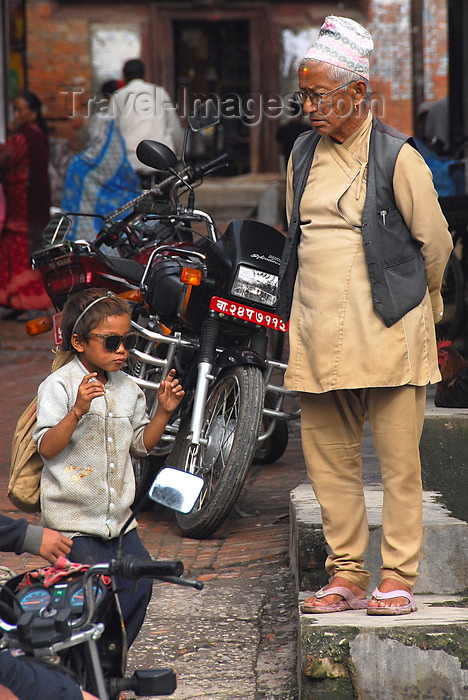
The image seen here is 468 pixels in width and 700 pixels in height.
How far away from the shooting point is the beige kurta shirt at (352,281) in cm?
335

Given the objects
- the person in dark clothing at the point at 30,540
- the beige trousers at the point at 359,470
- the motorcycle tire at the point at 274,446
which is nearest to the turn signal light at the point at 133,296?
the motorcycle tire at the point at 274,446

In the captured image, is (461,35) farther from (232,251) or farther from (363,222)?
(363,222)

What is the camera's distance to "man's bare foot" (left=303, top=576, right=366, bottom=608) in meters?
3.46

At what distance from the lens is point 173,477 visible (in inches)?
95.3

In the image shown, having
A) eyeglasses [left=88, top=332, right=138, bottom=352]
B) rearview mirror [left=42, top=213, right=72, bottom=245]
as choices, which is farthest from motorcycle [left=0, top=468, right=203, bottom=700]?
rearview mirror [left=42, top=213, right=72, bottom=245]

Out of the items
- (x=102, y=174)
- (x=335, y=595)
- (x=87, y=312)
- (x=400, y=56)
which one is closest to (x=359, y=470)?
(x=335, y=595)

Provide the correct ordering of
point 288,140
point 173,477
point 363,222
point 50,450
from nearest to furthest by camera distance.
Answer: point 173,477 → point 50,450 → point 363,222 → point 288,140

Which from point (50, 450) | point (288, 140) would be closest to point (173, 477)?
point (50, 450)

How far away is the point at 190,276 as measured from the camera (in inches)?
185

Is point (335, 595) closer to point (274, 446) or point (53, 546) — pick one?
point (53, 546)

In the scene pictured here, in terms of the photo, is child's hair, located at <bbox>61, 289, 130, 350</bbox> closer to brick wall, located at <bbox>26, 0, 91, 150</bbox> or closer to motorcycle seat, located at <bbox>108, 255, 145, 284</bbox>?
motorcycle seat, located at <bbox>108, 255, 145, 284</bbox>

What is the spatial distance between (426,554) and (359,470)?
0.50 metres

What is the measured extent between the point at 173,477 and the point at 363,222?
1.24 m

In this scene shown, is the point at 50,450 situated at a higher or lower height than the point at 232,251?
lower
